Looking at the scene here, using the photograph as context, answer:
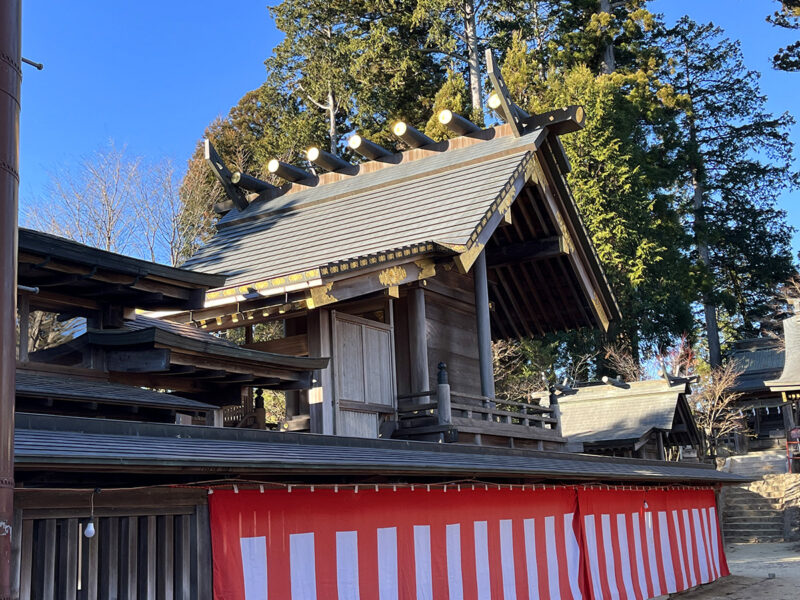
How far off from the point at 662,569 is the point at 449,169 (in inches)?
305

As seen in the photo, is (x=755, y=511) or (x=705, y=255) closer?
(x=755, y=511)

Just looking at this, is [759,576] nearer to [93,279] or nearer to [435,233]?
[435,233]

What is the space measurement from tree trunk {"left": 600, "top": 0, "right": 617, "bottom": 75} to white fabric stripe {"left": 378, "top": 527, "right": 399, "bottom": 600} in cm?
3203

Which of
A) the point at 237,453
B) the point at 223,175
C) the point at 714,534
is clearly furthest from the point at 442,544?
the point at 714,534

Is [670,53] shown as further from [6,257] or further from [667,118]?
[6,257]

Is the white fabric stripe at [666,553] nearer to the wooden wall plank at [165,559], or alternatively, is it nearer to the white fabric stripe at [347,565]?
the white fabric stripe at [347,565]

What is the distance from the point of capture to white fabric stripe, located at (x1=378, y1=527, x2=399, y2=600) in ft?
27.1

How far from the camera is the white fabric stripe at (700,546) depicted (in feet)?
53.5

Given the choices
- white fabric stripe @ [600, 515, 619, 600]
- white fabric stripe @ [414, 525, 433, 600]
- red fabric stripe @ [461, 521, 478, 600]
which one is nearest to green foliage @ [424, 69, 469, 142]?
white fabric stripe @ [600, 515, 619, 600]

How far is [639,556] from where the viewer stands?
1360 cm

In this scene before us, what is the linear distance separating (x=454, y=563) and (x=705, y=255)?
3514 cm

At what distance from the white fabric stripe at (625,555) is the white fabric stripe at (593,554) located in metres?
0.96

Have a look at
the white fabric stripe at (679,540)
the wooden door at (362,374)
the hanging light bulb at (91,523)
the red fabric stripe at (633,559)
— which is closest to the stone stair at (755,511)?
the white fabric stripe at (679,540)

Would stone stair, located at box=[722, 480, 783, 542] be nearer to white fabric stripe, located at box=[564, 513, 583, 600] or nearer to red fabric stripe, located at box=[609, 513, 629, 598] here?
red fabric stripe, located at box=[609, 513, 629, 598]
